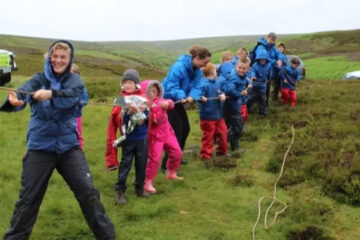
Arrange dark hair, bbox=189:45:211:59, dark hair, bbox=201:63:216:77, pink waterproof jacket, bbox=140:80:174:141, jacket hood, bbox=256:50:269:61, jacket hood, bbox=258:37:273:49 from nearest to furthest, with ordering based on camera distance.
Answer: pink waterproof jacket, bbox=140:80:174:141 → dark hair, bbox=189:45:211:59 → dark hair, bbox=201:63:216:77 → jacket hood, bbox=256:50:269:61 → jacket hood, bbox=258:37:273:49

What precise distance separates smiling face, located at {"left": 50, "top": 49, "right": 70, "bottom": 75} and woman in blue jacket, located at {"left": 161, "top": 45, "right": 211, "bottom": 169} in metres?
3.55

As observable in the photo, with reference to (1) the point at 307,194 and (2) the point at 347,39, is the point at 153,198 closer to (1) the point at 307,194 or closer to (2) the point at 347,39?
(1) the point at 307,194

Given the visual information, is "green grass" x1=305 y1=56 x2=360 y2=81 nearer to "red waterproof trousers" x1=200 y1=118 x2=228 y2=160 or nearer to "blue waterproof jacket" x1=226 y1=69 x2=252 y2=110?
"blue waterproof jacket" x1=226 y1=69 x2=252 y2=110

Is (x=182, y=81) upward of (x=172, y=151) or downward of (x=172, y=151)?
upward

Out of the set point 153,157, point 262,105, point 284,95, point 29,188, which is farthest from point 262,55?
point 29,188

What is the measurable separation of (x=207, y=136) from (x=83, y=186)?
516 cm

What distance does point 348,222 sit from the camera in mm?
6926

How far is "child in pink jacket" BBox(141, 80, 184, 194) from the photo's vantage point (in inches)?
322

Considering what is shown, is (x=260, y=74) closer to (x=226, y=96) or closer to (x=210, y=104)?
(x=226, y=96)

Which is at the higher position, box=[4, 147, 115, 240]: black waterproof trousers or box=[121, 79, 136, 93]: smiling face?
box=[121, 79, 136, 93]: smiling face

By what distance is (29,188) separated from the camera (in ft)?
17.7

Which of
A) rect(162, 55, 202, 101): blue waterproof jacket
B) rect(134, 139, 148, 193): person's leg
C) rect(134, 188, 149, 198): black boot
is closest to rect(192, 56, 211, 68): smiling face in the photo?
rect(162, 55, 202, 101): blue waterproof jacket

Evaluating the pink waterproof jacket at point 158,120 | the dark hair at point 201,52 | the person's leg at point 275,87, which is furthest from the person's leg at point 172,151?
the person's leg at point 275,87

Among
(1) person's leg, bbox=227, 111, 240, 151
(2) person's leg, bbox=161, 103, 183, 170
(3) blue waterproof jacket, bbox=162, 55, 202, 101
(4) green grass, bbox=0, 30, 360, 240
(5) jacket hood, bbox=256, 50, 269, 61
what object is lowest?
(4) green grass, bbox=0, 30, 360, 240
